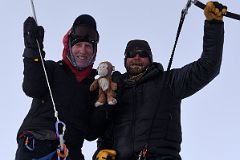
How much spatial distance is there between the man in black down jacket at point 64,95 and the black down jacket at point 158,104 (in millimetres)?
312

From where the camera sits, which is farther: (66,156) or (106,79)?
(106,79)

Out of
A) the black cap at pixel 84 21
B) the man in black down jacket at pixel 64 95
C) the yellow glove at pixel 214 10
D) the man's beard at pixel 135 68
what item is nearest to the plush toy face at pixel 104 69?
the man in black down jacket at pixel 64 95

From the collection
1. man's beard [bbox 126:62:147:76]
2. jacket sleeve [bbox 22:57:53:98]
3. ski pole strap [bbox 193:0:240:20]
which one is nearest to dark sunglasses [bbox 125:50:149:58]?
man's beard [bbox 126:62:147:76]

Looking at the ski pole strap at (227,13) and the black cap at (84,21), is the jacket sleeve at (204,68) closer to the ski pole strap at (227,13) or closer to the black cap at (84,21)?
the ski pole strap at (227,13)

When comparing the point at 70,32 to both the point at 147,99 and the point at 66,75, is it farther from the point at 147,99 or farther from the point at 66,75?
the point at 147,99

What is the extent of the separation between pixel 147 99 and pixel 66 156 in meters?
1.18

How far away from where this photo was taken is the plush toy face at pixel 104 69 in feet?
20.9

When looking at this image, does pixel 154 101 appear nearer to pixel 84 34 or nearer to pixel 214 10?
pixel 84 34

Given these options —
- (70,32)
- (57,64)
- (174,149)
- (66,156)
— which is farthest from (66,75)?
(174,149)

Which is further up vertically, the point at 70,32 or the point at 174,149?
the point at 70,32

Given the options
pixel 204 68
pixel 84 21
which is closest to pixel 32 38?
pixel 84 21

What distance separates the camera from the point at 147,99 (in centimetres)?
607

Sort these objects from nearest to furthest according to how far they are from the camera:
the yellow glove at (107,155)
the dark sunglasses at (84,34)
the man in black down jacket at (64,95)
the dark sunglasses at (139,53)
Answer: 1. the man in black down jacket at (64,95)
2. the yellow glove at (107,155)
3. the dark sunglasses at (84,34)
4. the dark sunglasses at (139,53)

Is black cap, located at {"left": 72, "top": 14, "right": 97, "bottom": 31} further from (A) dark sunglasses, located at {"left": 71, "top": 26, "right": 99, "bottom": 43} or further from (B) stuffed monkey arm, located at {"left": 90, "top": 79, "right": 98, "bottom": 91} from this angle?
(B) stuffed monkey arm, located at {"left": 90, "top": 79, "right": 98, "bottom": 91}
